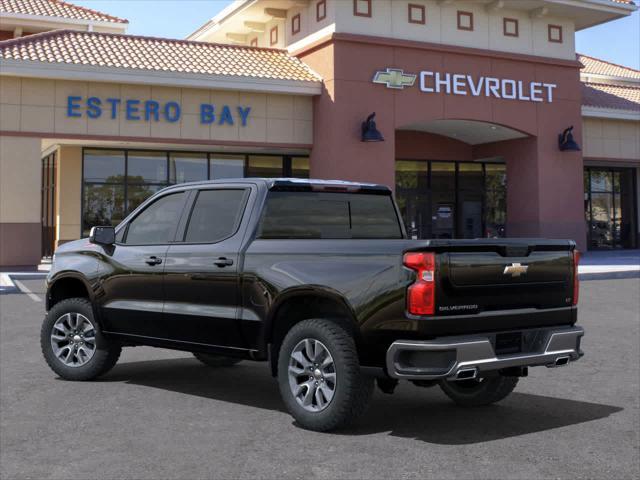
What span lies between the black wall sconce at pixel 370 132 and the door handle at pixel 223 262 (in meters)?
20.7

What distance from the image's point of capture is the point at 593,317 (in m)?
13.4

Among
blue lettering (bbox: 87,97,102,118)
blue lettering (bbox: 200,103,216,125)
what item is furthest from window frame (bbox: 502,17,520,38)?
blue lettering (bbox: 87,97,102,118)

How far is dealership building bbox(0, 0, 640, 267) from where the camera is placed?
25.0 metres

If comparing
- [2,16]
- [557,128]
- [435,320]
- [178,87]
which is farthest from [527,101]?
[435,320]

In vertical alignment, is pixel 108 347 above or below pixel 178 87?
below

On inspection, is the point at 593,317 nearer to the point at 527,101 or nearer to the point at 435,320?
the point at 435,320

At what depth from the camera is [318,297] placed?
6.31 m

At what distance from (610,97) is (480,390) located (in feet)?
105

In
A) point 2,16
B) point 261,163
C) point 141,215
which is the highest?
point 2,16

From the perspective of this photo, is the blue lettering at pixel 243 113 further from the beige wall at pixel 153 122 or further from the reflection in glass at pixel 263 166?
the reflection in glass at pixel 263 166

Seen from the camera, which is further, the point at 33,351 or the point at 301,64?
the point at 301,64

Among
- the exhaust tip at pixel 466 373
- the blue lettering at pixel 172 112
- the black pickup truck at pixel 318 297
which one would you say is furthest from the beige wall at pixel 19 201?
the exhaust tip at pixel 466 373

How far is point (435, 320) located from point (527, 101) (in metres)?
26.7

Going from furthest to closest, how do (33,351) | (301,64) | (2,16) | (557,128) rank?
(2,16)
(557,128)
(301,64)
(33,351)
